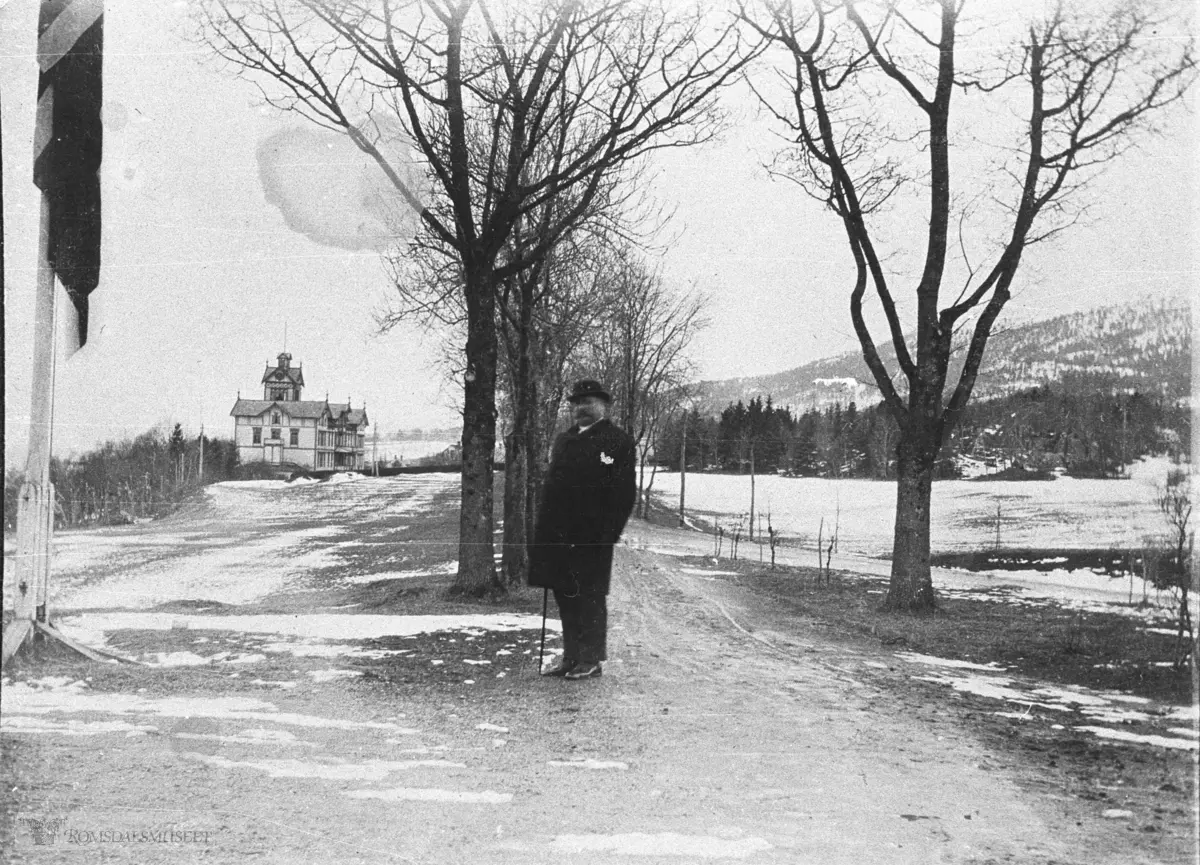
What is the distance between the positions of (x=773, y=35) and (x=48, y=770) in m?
6.53

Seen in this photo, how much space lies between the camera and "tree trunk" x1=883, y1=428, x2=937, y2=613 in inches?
295

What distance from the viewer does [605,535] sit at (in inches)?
184

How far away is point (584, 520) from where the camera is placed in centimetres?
457

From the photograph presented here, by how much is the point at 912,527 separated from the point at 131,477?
22.4 feet

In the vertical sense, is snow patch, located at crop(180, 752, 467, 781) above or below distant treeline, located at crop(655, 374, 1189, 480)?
below

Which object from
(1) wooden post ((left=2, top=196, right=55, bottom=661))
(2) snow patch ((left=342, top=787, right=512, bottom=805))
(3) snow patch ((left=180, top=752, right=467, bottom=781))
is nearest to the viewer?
(2) snow patch ((left=342, top=787, right=512, bottom=805))

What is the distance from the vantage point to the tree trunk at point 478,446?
7074mm

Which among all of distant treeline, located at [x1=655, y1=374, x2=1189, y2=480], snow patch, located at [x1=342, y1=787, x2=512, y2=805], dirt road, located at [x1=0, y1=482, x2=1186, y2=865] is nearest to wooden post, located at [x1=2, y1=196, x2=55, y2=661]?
dirt road, located at [x1=0, y1=482, x2=1186, y2=865]

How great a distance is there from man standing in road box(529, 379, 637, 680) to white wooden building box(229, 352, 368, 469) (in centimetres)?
167

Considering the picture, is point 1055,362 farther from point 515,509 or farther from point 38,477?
point 38,477

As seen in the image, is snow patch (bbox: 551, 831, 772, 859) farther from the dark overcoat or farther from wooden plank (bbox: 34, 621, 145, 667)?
wooden plank (bbox: 34, 621, 145, 667)

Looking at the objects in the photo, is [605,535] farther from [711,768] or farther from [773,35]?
[773,35]

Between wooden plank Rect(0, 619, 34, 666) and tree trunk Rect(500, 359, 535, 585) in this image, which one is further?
tree trunk Rect(500, 359, 535, 585)

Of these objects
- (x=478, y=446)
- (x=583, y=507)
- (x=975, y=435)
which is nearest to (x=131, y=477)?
(x=583, y=507)
